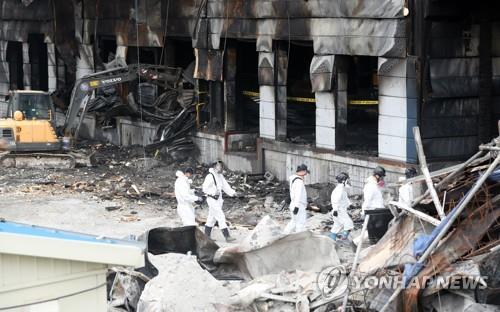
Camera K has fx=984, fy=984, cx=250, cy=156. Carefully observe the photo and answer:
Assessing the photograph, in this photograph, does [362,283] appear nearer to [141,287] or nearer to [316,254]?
[316,254]

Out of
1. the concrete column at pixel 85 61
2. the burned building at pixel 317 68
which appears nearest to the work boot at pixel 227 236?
the burned building at pixel 317 68

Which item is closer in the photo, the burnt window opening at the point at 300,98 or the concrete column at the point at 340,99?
the concrete column at the point at 340,99

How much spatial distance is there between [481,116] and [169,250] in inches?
371

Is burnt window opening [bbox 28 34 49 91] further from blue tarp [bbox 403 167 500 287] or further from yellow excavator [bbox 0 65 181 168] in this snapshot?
blue tarp [bbox 403 167 500 287]

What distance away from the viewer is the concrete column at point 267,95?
24.5 metres

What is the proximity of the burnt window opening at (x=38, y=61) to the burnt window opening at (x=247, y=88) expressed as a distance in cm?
1351

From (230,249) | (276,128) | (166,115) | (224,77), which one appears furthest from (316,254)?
(166,115)

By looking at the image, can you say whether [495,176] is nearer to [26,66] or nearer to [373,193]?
[373,193]

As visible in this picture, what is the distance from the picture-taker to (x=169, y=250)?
13.8 meters

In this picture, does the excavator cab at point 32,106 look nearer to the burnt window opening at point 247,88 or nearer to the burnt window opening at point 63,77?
the burnt window opening at point 247,88

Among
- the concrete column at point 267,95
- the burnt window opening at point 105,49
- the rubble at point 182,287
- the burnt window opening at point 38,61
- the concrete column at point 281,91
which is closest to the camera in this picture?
the rubble at point 182,287

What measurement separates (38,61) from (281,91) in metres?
17.6

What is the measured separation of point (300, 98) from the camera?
25672 mm

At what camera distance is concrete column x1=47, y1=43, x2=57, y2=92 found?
3644 centimetres
